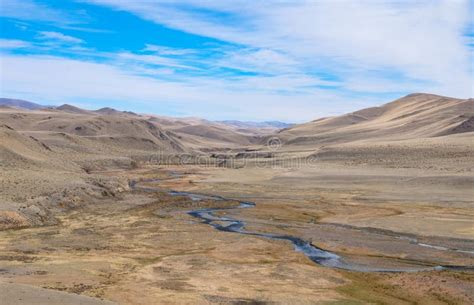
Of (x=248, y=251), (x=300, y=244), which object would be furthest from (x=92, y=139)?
(x=248, y=251)

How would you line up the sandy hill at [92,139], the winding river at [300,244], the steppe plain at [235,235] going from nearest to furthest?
the steppe plain at [235,235] → the winding river at [300,244] → the sandy hill at [92,139]

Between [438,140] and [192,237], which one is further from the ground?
[438,140]

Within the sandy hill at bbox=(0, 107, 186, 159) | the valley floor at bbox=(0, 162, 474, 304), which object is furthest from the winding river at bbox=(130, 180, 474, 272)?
the sandy hill at bbox=(0, 107, 186, 159)

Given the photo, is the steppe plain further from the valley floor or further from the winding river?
the winding river

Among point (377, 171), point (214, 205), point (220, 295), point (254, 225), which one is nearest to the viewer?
point (220, 295)

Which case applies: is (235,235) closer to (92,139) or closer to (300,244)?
(300,244)

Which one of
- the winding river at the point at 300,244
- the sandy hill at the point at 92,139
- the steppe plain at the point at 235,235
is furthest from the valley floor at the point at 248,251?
the sandy hill at the point at 92,139

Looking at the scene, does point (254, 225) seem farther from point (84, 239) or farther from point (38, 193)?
point (38, 193)

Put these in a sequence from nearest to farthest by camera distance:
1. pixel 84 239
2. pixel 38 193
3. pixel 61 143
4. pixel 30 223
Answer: pixel 84 239 < pixel 30 223 < pixel 38 193 < pixel 61 143

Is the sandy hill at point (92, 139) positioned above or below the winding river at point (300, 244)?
above

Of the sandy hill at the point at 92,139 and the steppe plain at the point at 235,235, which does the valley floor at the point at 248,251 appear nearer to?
the steppe plain at the point at 235,235

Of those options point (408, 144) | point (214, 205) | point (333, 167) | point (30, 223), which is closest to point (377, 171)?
point (333, 167)
